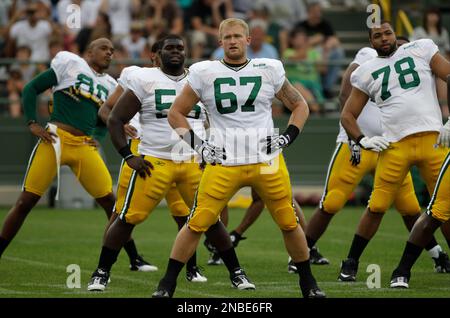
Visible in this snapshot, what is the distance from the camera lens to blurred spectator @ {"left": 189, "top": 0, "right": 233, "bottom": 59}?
19.0m

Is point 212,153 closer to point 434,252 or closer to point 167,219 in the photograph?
point 434,252

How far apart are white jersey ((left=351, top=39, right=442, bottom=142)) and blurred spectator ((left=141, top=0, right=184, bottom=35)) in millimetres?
9828

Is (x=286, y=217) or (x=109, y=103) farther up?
(x=109, y=103)

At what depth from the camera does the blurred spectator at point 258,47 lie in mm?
17312

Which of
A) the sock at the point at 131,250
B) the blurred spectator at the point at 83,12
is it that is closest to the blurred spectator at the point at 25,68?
the blurred spectator at the point at 83,12

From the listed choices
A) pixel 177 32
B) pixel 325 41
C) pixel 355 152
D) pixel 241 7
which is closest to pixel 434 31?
pixel 325 41

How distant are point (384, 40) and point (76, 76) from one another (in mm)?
2898

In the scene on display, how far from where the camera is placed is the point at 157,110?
340 inches

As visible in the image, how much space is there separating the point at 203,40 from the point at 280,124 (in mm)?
2371

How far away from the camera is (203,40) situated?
18.7 meters

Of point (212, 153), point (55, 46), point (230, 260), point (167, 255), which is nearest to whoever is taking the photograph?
point (212, 153)

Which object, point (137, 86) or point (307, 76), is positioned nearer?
point (137, 86)
